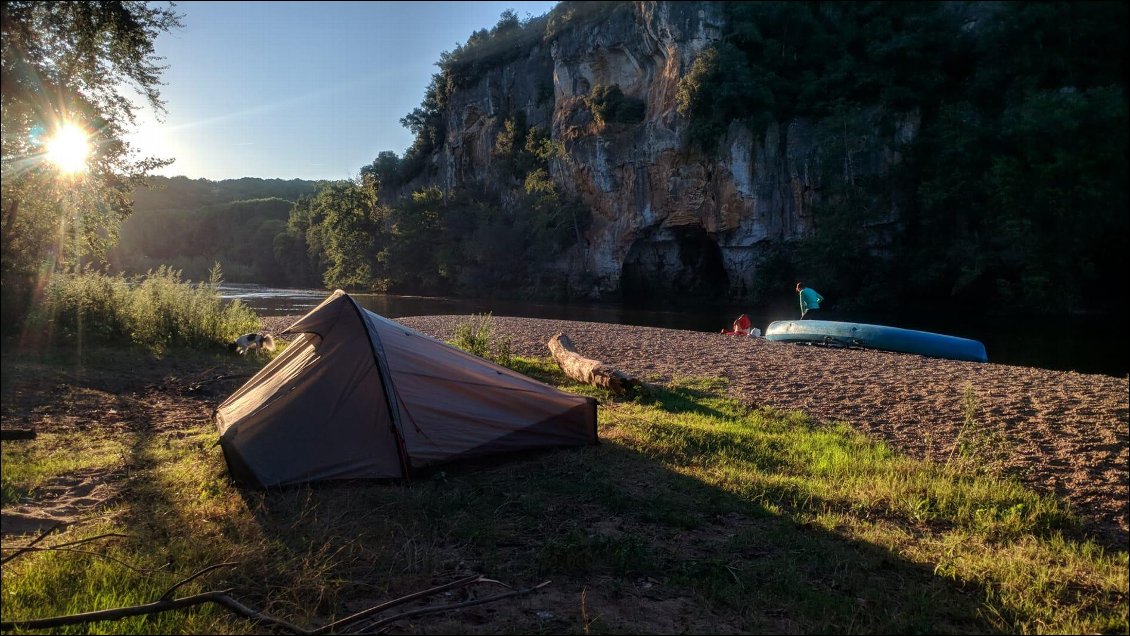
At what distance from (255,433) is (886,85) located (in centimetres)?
3529

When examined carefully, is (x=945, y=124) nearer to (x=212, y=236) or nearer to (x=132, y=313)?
(x=132, y=313)

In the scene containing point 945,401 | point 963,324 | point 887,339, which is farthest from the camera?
point 963,324

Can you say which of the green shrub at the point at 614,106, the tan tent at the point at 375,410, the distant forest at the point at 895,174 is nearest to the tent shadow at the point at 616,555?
the tan tent at the point at 375,410

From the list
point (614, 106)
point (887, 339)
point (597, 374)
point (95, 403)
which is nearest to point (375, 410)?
point (597, 374)

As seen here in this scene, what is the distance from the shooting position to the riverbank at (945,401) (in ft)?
18.4

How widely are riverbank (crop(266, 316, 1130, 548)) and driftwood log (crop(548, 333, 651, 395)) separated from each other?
1328mm

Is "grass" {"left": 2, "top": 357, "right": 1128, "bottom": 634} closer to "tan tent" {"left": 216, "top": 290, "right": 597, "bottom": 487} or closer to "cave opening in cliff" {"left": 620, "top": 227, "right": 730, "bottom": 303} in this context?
"tan tent" {"left": 216, "top": 290, "right": 597, "bottom": 487}

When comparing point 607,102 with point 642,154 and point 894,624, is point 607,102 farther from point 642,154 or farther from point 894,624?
point 894,624

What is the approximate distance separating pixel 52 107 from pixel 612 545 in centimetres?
447

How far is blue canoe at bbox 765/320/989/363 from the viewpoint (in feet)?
46.3

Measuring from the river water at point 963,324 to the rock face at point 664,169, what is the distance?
15.2ft

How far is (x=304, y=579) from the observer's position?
323 cm

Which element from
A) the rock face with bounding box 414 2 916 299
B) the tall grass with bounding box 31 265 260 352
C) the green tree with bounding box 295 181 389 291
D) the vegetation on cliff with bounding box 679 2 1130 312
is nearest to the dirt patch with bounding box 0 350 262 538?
the tall grass with bounding box 31 265 260 352

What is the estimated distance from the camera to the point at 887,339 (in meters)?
14.6
